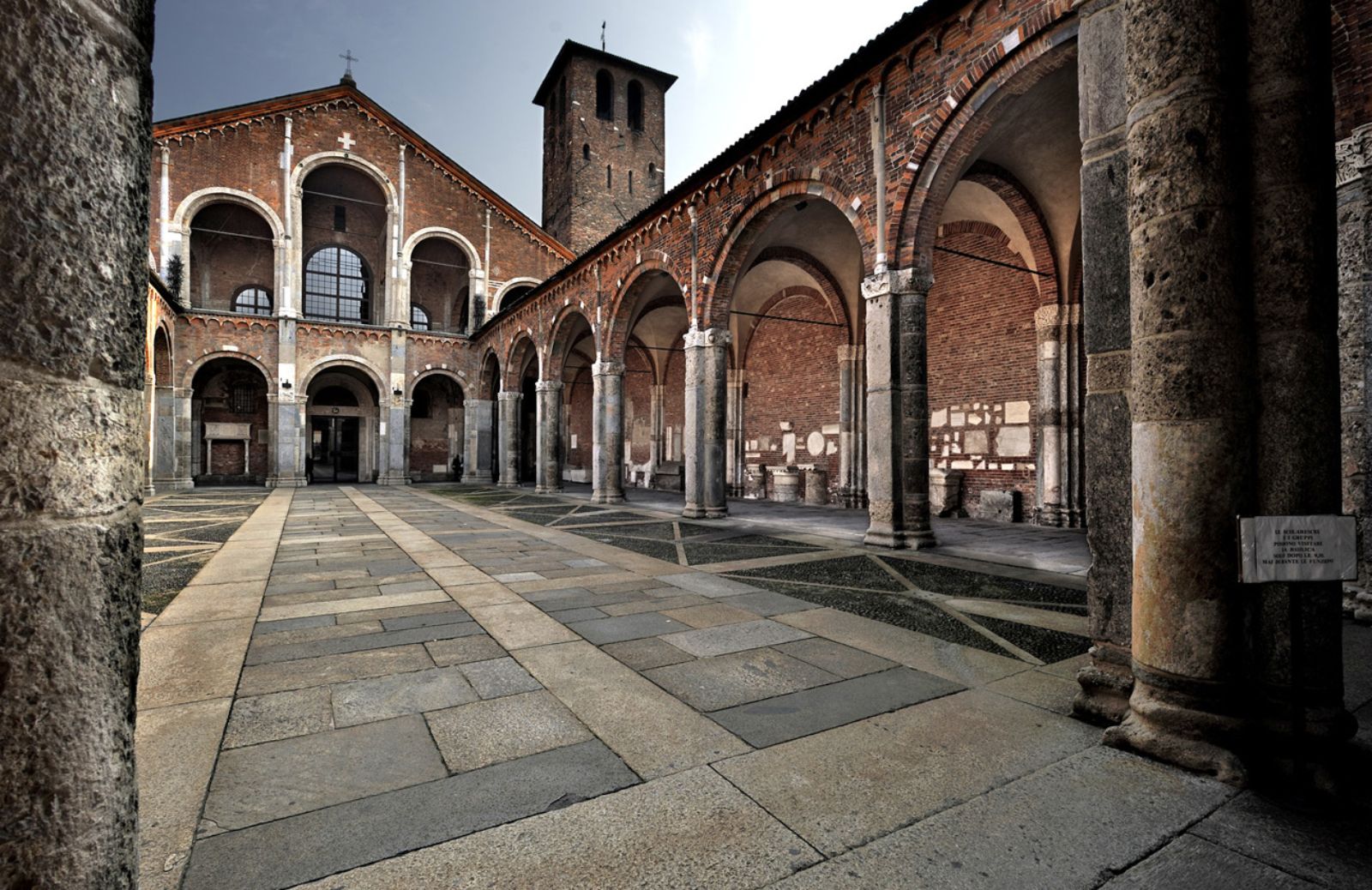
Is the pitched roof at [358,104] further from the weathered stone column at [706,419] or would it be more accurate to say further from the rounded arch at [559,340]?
the weathered stone column at [706,419]

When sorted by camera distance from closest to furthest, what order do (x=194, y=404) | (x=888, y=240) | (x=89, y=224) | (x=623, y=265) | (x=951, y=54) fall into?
(x=89, y=224) < (x=951, y=54) < (x=888, y=240) < (x=623, y=265) < (x=194, y=404)

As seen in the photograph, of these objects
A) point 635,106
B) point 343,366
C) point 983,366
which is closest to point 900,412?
point 983,366

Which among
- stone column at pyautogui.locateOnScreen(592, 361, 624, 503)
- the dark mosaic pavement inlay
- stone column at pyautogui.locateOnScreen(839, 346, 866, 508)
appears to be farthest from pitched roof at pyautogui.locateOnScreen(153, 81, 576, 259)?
Result: stone column at pyautogui.locateOnScreen(839, 346, 866, 508)

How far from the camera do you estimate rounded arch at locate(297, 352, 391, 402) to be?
73.8ft

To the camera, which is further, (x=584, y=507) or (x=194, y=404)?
(x=194, y=404)

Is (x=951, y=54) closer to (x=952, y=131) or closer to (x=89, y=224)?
(x=952, y=131)

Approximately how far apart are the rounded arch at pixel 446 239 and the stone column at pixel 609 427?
44.4 feet

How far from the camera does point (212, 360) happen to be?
2208cm

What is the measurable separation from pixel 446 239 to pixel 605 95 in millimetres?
11736

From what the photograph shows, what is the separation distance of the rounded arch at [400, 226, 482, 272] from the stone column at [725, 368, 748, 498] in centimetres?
1377

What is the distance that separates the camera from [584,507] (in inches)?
546

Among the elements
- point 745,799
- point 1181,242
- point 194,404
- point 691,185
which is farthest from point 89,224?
point 194,404

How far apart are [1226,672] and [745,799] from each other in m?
1.84

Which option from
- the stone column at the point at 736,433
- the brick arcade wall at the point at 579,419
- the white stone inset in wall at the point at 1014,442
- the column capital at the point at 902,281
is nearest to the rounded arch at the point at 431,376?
the brick arcade wall at the point at 579,419
